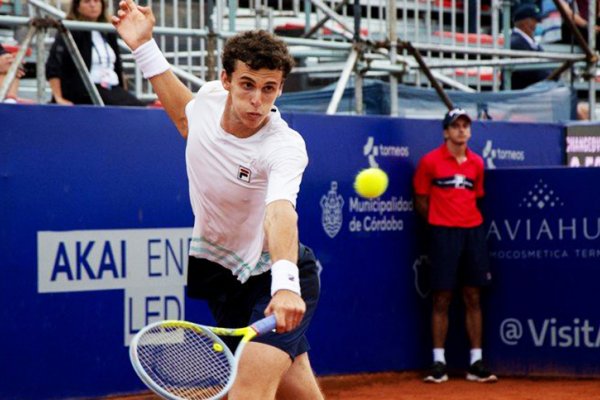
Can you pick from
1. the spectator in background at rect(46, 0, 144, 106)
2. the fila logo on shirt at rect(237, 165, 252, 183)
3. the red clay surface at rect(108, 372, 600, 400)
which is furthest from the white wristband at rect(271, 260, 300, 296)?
the red clay surface at rect(108, 372, 600, 400)

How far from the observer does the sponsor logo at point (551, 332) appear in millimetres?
9203

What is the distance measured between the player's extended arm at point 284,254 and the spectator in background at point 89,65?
4.20 metres

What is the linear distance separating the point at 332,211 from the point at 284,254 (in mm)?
4705

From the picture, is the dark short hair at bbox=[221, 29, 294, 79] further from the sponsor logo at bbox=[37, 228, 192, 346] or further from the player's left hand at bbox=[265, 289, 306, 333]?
the sponsor logo at bbox=[37, 228, 192, 346]

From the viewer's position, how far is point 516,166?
1037 centimetres

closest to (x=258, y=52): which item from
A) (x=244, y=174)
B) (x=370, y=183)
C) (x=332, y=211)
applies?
(x=244, y=174)

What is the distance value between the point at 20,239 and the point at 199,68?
10.1 ft

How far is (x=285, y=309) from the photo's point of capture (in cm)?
396

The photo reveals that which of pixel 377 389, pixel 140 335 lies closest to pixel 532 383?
pixel 377 389

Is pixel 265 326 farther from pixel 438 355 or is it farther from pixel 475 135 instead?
pixel 475 135

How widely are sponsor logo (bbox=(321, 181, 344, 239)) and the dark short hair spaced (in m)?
4.22

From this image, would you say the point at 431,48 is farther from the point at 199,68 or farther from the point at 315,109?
the point at 199,68

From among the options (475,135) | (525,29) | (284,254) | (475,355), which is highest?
(525,29)

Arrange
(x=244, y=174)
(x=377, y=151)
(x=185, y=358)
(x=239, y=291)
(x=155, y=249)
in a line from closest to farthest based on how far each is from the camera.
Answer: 1. (x=185, y=358)
2. (x=244, y=174)
3. (x=239, y=291)
4. (x=155, y=249)
5. (x=377, y=151)
